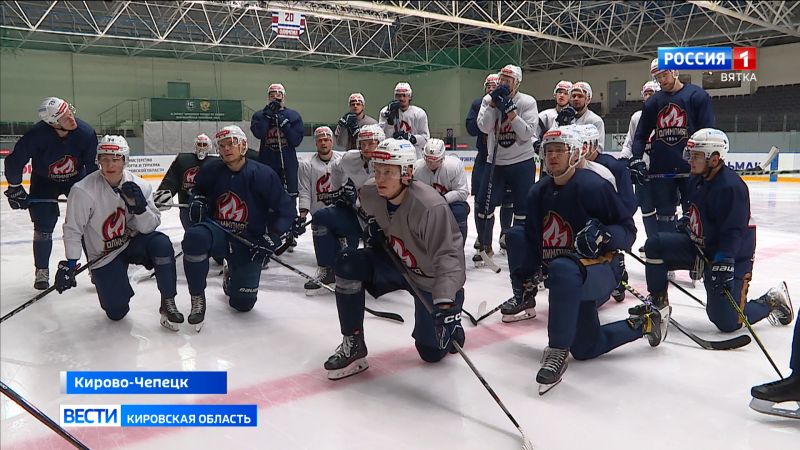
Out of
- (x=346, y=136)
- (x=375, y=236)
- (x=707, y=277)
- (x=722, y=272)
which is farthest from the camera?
(x=346, y=136)

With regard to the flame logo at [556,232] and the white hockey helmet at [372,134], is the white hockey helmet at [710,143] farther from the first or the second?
the white hockey helmet at [372,134]

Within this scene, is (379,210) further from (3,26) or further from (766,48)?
(766,48)

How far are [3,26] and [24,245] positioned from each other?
11.5 m

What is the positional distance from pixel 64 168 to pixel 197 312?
170 centimetres

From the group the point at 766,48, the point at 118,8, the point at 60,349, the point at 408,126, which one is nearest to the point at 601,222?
the point at 60,349

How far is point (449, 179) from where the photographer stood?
4.41 m

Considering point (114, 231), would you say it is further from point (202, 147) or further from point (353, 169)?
point (202, 147)

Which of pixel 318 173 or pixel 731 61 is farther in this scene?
pixel 731 61

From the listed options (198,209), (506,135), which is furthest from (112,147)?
(506,135)

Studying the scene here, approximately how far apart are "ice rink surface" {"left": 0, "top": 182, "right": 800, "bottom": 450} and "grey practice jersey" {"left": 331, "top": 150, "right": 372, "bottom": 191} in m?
0.83

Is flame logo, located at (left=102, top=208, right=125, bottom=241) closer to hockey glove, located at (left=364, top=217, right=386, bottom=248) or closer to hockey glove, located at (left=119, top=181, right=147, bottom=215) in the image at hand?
hockey glove, located at (left=119, top=181, right=147, bottom=215)

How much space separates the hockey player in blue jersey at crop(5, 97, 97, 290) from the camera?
4.17m
